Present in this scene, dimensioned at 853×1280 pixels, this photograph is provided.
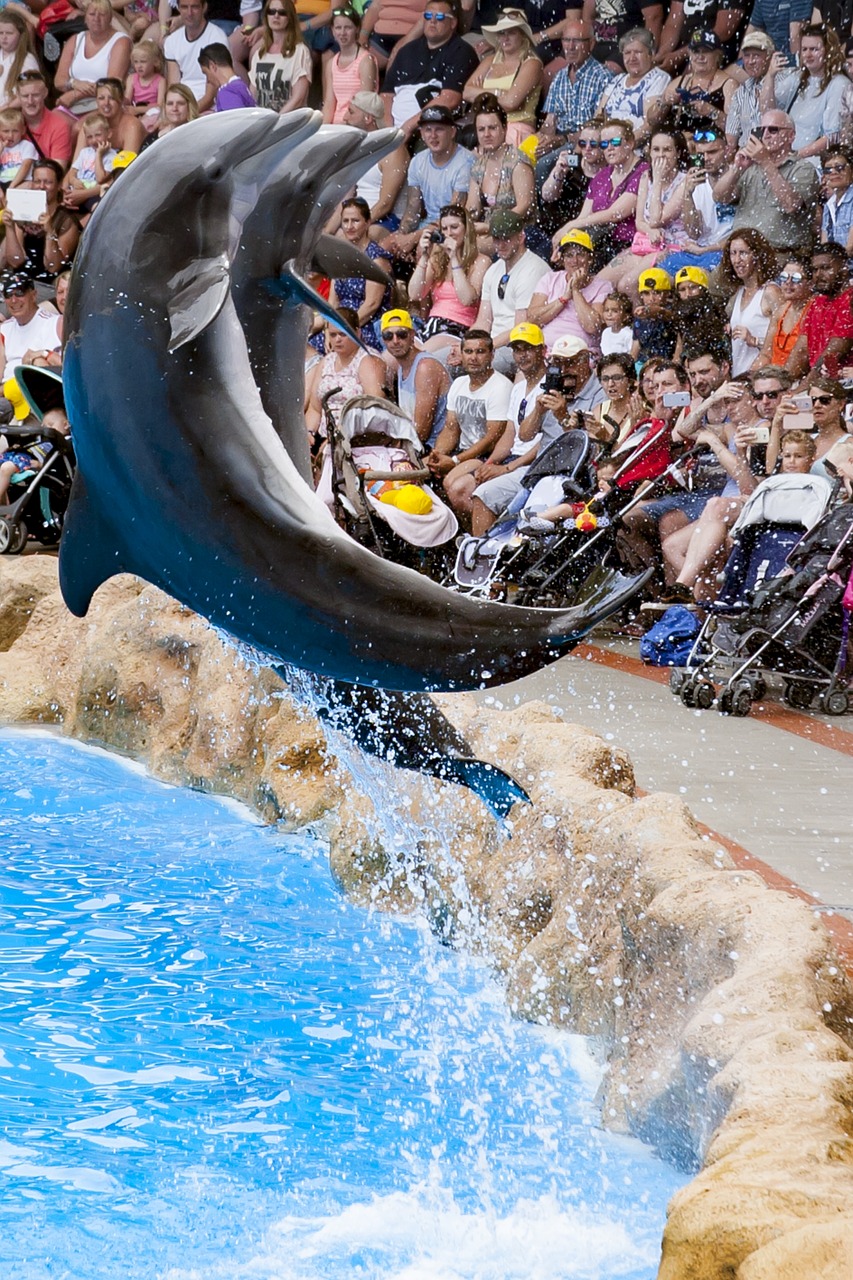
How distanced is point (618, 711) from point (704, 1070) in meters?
4.04

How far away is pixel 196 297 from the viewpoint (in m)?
2.42

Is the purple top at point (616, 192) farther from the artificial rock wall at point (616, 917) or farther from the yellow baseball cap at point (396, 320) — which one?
the artificial rock wall at point (616, 917)

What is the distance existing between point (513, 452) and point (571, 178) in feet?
6.45

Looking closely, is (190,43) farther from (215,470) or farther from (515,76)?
(215,470)

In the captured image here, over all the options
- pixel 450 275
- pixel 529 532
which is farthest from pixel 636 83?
pixel 529 532

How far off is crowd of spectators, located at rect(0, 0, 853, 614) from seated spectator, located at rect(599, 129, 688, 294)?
0.04 feet

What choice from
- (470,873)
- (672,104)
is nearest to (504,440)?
(672,104)

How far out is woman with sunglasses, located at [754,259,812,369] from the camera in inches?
316

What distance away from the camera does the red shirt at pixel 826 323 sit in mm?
7730

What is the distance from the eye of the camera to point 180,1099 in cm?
356

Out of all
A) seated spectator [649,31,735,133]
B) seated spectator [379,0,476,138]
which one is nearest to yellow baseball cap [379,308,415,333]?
seated spectator [649,31,735,133]

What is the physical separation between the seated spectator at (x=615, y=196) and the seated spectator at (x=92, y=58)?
5420 mm

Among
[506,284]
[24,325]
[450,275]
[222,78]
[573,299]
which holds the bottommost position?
[24,325]

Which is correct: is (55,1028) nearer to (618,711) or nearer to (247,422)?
(247,422)
